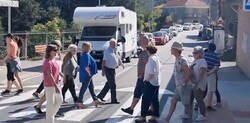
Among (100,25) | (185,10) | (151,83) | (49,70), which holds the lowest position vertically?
(151,83)

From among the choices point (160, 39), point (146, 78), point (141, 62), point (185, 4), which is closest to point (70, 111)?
point (141, 62)

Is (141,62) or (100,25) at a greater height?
(100,25)

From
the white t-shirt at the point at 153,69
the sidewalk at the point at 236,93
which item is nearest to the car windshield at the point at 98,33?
the sidewalk at the point at 236,93

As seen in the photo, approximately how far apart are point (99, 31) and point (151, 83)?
15.0 meters

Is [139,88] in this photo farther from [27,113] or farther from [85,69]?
[27,113]

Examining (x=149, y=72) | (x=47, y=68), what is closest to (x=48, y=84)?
(x=47, y=68)

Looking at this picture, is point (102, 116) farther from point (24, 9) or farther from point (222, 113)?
point (24, 9)

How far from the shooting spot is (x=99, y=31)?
24719 mm

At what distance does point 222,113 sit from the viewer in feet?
38.1

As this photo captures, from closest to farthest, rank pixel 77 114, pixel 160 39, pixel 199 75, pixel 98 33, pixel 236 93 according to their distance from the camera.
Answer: pixel 199 75, pixel 77 114, pixel 236 93, pixel 98 33, pixel 160 39

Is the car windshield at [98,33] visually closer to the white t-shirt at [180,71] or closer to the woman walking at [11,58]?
the woman walking at [11,58]

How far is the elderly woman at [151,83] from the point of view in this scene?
9828 millimetres

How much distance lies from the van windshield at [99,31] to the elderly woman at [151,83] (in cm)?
1439

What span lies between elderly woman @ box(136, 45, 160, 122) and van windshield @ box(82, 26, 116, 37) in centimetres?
1439
